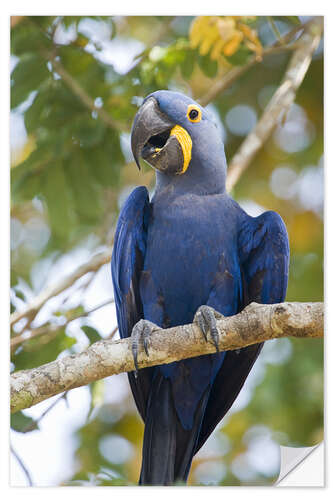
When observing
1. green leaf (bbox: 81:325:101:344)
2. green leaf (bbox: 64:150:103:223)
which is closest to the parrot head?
green leaf (bbox: 64:150:103:223)

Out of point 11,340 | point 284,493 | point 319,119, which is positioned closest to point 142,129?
point 319,119

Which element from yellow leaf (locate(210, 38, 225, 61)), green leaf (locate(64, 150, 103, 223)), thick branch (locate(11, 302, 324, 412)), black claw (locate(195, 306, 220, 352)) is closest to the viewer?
thick branch (locate(11, 302, 324, 412))

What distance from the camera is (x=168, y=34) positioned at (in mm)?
3074

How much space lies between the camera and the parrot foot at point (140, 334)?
232cm

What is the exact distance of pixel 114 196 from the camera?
10.7 feet

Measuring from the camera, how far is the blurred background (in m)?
2.61

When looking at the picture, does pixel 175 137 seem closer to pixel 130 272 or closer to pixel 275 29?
pixel 130 272

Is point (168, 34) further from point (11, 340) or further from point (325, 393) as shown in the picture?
point (325, 393)

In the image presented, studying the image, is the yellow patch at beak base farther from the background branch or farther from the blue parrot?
the background branch

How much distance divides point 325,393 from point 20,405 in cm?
129

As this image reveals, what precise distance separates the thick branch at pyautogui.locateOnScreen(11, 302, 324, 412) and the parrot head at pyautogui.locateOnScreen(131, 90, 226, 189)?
728 millimetres

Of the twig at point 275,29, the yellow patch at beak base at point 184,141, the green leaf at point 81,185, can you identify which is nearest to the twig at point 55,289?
the green leaf at point 81,185

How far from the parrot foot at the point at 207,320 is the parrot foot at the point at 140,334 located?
0.19 metres

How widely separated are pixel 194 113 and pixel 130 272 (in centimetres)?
75
